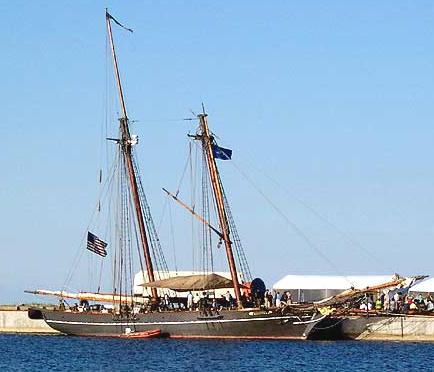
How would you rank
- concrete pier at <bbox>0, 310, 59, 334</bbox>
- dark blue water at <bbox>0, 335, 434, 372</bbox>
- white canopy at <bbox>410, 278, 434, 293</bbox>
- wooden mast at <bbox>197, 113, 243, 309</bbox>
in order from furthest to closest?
concrete pier at <bbox>0, 310, 59, 334</bbox>, white canopy at <bbox>410, 278, 434, 293</bbox>, wooden mast at <bbox>197, 113, 243, 309</bbox>, dark blue water at <bbox>0, 335, 434, 372</bbox>

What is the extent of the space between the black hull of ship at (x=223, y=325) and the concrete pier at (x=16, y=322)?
20.3 metres

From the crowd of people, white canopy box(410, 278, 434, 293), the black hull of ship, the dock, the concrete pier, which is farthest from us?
the concrete pier

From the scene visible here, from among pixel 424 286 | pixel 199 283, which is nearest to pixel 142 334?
pixel 199 283

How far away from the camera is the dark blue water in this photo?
3204 inches

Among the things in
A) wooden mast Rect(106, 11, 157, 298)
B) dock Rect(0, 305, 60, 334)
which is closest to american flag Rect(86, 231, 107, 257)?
wooden mast Rect(106, 11, 157, 298)

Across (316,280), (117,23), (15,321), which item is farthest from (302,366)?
(15,321)

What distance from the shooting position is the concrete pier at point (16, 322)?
131250mm

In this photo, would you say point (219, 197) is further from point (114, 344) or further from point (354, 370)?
point (354, 370)

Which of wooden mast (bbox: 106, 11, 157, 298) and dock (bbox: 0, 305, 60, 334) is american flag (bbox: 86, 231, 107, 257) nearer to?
wooden mast (bbox: 106, 11, 157, 298)

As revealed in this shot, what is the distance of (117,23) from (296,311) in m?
34.3

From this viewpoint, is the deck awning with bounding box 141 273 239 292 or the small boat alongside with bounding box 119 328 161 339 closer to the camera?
the deck awning with bounding box 141 273 239 292

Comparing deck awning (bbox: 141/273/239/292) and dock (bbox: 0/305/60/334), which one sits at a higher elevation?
deck awning (bbox: 141/273/239/292)

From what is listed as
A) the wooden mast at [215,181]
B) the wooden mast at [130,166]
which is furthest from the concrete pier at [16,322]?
the wooden mast at [215,181]

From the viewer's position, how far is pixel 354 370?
78375mm
